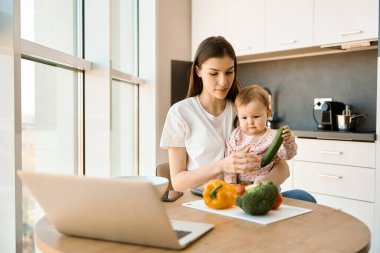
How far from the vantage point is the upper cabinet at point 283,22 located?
3.06m

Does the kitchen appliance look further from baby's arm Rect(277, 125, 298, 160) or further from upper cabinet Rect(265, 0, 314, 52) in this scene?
baby's arm Rect(277, 125, 298, 160)

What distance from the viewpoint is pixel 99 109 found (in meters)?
2.42

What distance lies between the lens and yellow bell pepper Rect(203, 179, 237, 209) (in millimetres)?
1143

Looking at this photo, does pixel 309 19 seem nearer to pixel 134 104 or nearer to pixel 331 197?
pixel 331 197

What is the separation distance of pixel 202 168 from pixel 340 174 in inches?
71.2

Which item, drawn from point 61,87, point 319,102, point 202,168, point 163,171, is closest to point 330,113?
point 319,102

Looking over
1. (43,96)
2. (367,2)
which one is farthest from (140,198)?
(367,2)

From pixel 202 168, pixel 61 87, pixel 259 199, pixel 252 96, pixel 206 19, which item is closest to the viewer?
pixel 259 199

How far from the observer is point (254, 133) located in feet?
5.78

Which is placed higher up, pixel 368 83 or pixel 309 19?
pixel 309 19

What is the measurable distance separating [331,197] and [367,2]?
1.50m

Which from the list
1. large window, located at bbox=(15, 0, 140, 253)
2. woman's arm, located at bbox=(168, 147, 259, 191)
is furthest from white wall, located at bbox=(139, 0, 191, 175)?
woman's arm, located at bbox=(168, 147, 259, 191)

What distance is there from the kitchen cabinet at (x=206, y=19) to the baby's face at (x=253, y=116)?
97.0 inches

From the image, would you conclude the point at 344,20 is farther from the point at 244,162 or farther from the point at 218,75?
the point at 244,162
